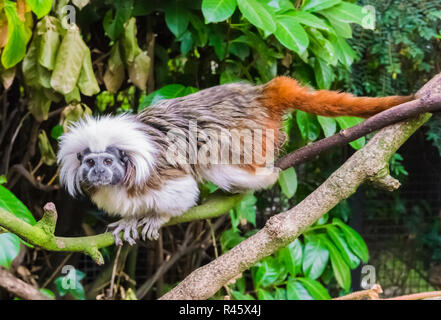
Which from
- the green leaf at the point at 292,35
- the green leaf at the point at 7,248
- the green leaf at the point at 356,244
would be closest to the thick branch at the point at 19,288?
the green leaf at the point at 7,248

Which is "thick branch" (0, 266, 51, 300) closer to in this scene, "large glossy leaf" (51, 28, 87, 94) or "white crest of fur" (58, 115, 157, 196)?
"white crest of fur" (58, 115, 157, 196)

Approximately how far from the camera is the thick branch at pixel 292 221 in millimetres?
1514

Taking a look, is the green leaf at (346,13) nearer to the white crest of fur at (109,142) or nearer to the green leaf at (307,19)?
the green leaf at (307,19)

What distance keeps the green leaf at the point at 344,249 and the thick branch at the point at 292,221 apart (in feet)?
2.60

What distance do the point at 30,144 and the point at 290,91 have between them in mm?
1287

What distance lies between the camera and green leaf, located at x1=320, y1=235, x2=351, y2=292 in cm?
229

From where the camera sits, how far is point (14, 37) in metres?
1.83

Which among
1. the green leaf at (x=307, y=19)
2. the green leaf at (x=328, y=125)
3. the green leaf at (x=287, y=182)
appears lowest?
the green leaf at (x=287, y=182)

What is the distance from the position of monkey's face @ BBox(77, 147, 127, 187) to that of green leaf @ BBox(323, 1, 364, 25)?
0.91m

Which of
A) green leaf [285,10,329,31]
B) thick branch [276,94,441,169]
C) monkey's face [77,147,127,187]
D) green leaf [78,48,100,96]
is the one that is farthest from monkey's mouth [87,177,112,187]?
green leaf [285,10,329,31]

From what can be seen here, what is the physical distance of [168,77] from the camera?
92.4 inches
